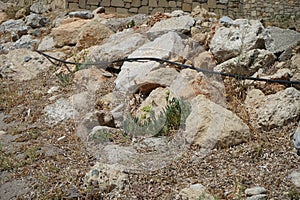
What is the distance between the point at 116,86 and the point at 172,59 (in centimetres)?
71

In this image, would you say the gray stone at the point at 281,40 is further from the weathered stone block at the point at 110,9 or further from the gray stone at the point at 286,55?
the weathered stone block at the point at 110,9

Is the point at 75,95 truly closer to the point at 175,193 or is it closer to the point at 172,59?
the point at 172,59

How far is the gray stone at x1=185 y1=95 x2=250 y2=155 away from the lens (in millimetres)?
3455

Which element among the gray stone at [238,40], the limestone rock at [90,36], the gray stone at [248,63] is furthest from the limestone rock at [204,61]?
the limestone rock at [90,36]

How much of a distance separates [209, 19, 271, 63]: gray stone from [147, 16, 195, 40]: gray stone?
2.65 feet

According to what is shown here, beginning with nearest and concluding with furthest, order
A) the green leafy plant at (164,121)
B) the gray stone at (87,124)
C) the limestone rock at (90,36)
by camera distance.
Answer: the green leafy plant at (164,121)
the gray stone at (87,124)
the limestone rock at (90,36)

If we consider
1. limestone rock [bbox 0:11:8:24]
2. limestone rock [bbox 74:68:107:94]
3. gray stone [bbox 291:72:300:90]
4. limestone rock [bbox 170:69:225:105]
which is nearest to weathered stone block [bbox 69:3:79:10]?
limestone rock [bbox 0:11:8:24]

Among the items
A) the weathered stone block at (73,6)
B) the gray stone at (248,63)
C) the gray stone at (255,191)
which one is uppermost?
the gray stone at (248,63)

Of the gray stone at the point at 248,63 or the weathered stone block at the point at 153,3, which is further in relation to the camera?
the weathered stone block at the point at 153,3

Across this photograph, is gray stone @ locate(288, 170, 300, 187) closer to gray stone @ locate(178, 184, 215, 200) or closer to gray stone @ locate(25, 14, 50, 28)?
gray stone @ locate(178, 184, 215, 200)

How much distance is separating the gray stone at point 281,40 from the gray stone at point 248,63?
0.65 feet

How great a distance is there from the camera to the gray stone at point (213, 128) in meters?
3.46

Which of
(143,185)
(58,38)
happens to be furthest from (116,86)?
(58,38)

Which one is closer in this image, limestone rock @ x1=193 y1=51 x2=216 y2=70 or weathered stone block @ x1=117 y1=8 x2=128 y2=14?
limestone rock @ x1=193 y1=51 x2=216 y2=70
